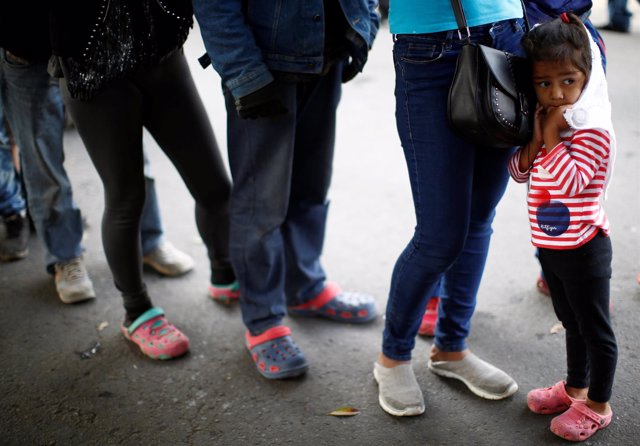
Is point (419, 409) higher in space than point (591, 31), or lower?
lower

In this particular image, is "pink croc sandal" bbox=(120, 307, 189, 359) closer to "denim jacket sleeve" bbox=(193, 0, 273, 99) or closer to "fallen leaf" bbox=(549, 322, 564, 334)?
"denim jacket sleeve" bbox=(193, 0, 273, 99)

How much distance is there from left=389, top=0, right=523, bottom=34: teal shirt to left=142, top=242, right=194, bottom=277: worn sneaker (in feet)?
6.62

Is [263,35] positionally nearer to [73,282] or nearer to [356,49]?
[356,49]

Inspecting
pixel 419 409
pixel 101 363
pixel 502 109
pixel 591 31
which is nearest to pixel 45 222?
pixel 101 363

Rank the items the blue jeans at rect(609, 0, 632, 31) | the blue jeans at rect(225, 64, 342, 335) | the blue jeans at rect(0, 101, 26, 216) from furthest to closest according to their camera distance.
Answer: the blue jeans at rect(609, 0, 632, 31) → the blue jeans at rect(0, 101, 26, 216) → the blue jeans at rect(225, 64, 342, 335)

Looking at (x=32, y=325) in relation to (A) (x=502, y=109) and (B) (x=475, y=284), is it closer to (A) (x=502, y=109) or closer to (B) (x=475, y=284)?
(B) (x=475, y=284)

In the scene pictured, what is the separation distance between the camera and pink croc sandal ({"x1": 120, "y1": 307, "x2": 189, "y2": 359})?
2.94 metres

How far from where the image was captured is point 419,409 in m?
2.51

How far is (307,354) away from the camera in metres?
2.96

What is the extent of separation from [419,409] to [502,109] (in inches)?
45.8

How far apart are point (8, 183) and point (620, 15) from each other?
647 cm

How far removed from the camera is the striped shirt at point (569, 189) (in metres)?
1.96

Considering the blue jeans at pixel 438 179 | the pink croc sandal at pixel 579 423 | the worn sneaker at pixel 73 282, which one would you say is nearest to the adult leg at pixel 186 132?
the worn sneaker at pixel 73 282

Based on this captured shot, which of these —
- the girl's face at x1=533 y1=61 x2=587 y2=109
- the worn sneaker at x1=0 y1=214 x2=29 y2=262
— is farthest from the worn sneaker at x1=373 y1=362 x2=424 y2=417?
the worn sneaker at x1=0 y1=214 x2=29 y2=262
